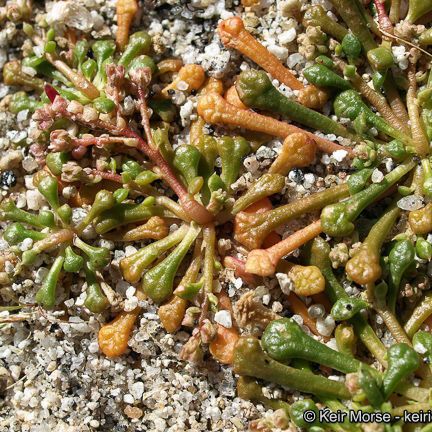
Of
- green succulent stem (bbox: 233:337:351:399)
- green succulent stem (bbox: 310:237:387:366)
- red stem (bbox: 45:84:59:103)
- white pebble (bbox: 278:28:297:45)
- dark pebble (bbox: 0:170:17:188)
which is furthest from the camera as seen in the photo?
dark pebble (bbox: 0:170:17:188)

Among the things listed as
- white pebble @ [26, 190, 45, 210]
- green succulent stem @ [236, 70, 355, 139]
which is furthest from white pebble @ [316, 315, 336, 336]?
white pebble @ [26, 190, 45, 210]

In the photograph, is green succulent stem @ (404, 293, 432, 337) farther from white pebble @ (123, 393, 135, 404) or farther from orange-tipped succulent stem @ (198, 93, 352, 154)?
white pebble @ (123, 393, 135, 404)

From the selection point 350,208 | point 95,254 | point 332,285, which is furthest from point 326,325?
point 95,254

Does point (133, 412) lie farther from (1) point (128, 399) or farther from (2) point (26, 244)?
(2) point (26, 244)

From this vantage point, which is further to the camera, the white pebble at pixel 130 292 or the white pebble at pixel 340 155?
the white pebble at pixel 130 292

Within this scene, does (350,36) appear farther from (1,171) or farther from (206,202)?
(1,171)

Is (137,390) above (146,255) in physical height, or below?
below

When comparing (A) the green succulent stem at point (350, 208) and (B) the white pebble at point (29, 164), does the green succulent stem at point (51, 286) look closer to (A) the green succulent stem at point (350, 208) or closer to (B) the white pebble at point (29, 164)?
(B) the white pebble at point (29, 164)

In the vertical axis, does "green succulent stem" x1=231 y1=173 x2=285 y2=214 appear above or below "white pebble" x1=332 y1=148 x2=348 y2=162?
below

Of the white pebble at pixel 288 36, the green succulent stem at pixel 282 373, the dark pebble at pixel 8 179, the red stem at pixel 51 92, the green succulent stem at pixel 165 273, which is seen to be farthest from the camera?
the dark pebble at pixel 8 179

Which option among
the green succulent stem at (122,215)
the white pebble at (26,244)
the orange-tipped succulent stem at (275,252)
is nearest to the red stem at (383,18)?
the orange-tipped succulent stem at (275,252)

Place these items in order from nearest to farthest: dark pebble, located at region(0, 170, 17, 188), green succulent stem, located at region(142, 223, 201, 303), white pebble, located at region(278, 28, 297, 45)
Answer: green succulent stem, located at region(142, 223, 201, 303), white pebble, located at region(278, 28, 297, 45), dark pebble, located at region(0, 170, 17, 188)

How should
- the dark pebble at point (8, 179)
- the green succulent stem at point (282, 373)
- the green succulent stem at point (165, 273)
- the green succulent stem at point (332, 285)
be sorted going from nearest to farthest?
1. the green succulent stem at point (282, 373)
2. the green succulent stem at point (332, 285)
3. the green succulent stem at point (165, 273)
4. the dark pebble at point (8, 179)

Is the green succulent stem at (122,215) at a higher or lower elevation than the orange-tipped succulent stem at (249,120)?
lower
